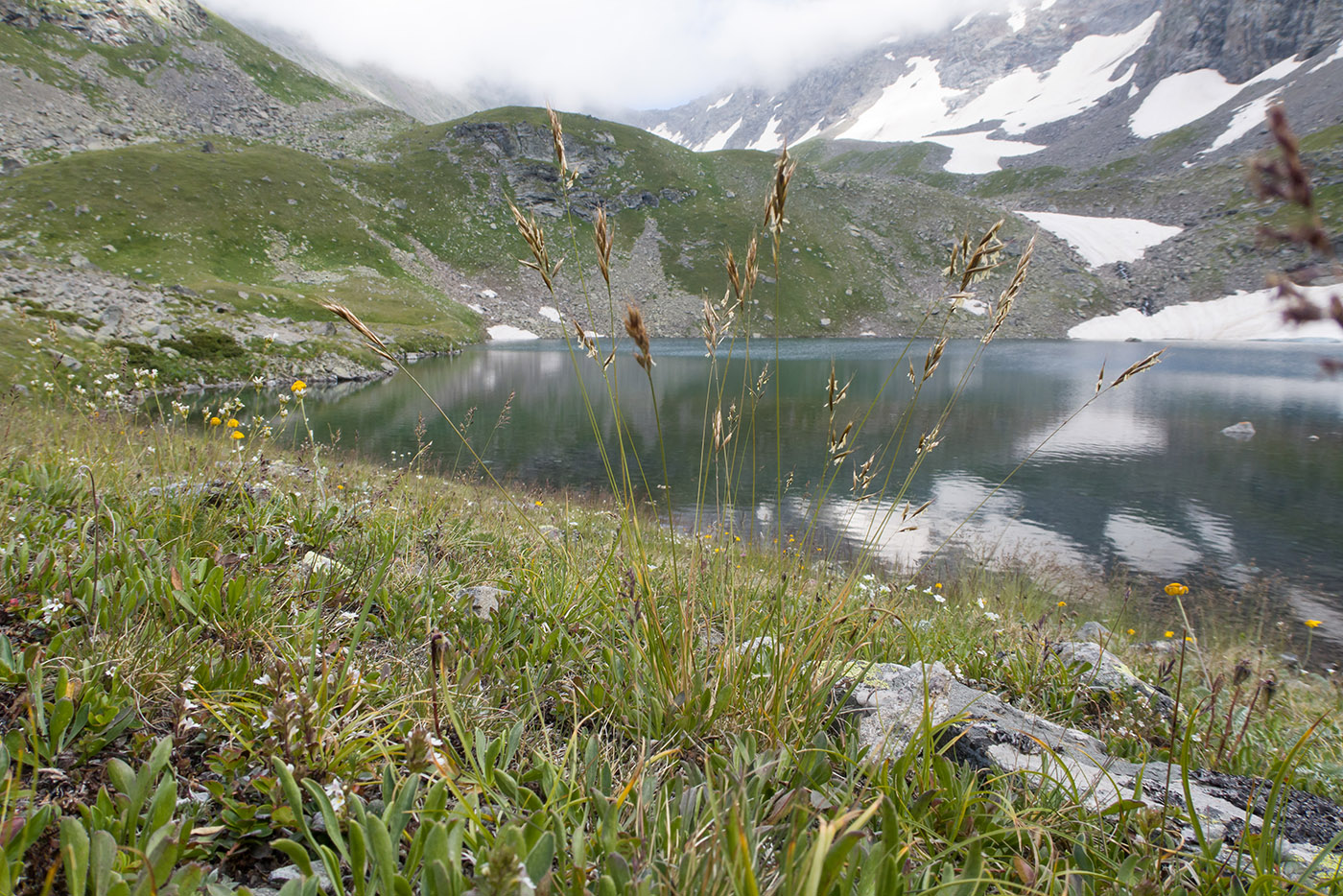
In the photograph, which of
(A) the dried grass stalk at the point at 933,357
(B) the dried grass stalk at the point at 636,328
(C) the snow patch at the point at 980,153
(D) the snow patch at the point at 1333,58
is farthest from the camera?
(C) the snow patch at the point at 980,153

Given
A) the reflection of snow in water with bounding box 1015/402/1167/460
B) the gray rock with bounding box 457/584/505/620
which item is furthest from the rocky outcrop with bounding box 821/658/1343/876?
the reflection of snow in water with bounding box 1015/402/1167/460

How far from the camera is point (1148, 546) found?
1295 centimetres

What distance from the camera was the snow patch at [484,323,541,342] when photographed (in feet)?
228

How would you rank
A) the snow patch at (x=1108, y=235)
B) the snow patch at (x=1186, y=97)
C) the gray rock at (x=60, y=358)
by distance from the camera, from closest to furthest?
the gray rock at (x=60, y=358)
the snow patch at (x=1108, y=235)
the snow patch at (x=1186, y=97)

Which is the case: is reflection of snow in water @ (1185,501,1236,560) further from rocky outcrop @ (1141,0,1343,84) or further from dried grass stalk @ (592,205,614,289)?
rocky outcrop @ (1141,0,1343,84)

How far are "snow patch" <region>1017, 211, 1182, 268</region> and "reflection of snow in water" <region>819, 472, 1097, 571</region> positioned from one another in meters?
100.0

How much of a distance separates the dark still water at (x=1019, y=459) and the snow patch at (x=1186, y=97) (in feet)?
511

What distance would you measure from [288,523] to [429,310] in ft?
212

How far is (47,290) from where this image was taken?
22328mm

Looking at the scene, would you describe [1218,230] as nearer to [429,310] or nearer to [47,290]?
[429,310]

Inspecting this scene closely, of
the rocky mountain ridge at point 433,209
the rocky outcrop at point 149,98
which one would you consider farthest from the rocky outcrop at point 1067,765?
the rocky outcrop at point 149,98

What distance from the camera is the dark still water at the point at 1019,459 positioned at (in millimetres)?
12133

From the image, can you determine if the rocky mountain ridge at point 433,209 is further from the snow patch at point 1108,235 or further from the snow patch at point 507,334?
the snow patch at point 507,334

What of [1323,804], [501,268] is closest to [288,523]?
[1323,804]
